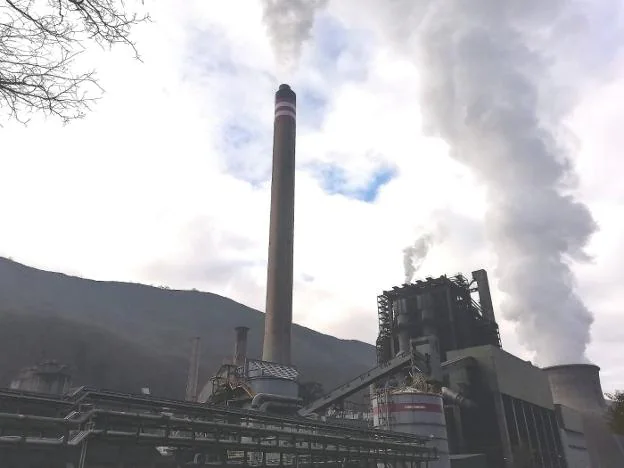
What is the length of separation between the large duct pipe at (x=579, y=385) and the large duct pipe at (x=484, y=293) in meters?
7.53

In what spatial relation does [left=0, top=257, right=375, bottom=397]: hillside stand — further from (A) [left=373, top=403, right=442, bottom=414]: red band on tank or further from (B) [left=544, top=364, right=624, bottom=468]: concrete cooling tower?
(A) [left=373, top=403, right=442, bottom=414]: red band on tank

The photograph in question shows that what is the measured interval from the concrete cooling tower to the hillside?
38353 mm

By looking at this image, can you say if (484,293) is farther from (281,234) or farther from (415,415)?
(415,415)

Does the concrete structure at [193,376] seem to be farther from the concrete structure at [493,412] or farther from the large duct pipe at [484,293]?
the large duct pipe at [484,293]

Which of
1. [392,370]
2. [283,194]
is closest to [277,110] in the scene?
[283,194]

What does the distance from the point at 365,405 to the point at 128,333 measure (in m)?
49.0

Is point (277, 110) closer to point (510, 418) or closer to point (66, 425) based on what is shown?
point (510, 418)

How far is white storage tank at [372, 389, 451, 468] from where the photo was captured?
19766mm

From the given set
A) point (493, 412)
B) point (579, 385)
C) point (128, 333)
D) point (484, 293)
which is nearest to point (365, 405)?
point (493, 412)

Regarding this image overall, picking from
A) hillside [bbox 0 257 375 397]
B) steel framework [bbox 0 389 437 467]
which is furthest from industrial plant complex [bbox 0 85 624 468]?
hillside [bbox 0 257 375 397]

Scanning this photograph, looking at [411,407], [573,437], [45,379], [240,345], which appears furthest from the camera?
[573,437]

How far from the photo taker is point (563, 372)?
4862 cm

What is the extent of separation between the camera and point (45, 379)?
4069 cm

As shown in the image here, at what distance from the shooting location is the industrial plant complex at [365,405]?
9.56 m
